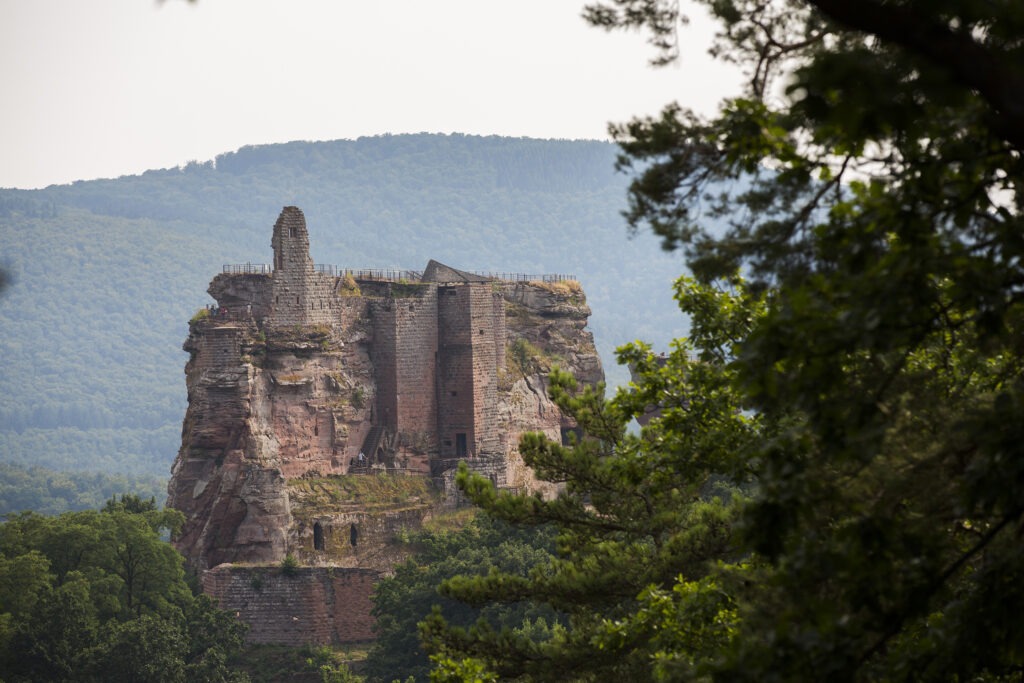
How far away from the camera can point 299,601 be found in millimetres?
48375

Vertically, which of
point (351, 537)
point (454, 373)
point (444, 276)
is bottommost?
point (351, 537)

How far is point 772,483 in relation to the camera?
1060 cm

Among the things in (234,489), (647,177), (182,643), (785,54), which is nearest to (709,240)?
(647,177)

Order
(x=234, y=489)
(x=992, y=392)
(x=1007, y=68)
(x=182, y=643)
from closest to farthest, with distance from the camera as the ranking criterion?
(x=1007, y=68)
(x=992, y=392)
(x=182, y=643)
(x=234, y=489)

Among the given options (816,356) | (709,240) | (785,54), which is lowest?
(816,356)

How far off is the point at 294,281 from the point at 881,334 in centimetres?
4302

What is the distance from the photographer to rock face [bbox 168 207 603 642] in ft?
Result: 163

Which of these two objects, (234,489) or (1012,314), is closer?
(1012,314)

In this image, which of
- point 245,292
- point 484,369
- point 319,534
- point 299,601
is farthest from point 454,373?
point 299,601

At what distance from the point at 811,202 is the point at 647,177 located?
49.0 inches

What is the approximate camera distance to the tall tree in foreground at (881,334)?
9906 millimetres

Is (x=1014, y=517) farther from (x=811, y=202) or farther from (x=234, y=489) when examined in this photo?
(x=234, y=489)

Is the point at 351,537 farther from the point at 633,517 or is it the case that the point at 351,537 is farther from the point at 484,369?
the point at 633,517

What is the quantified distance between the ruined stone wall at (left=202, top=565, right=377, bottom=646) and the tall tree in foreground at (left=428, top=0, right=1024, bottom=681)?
37477mm
